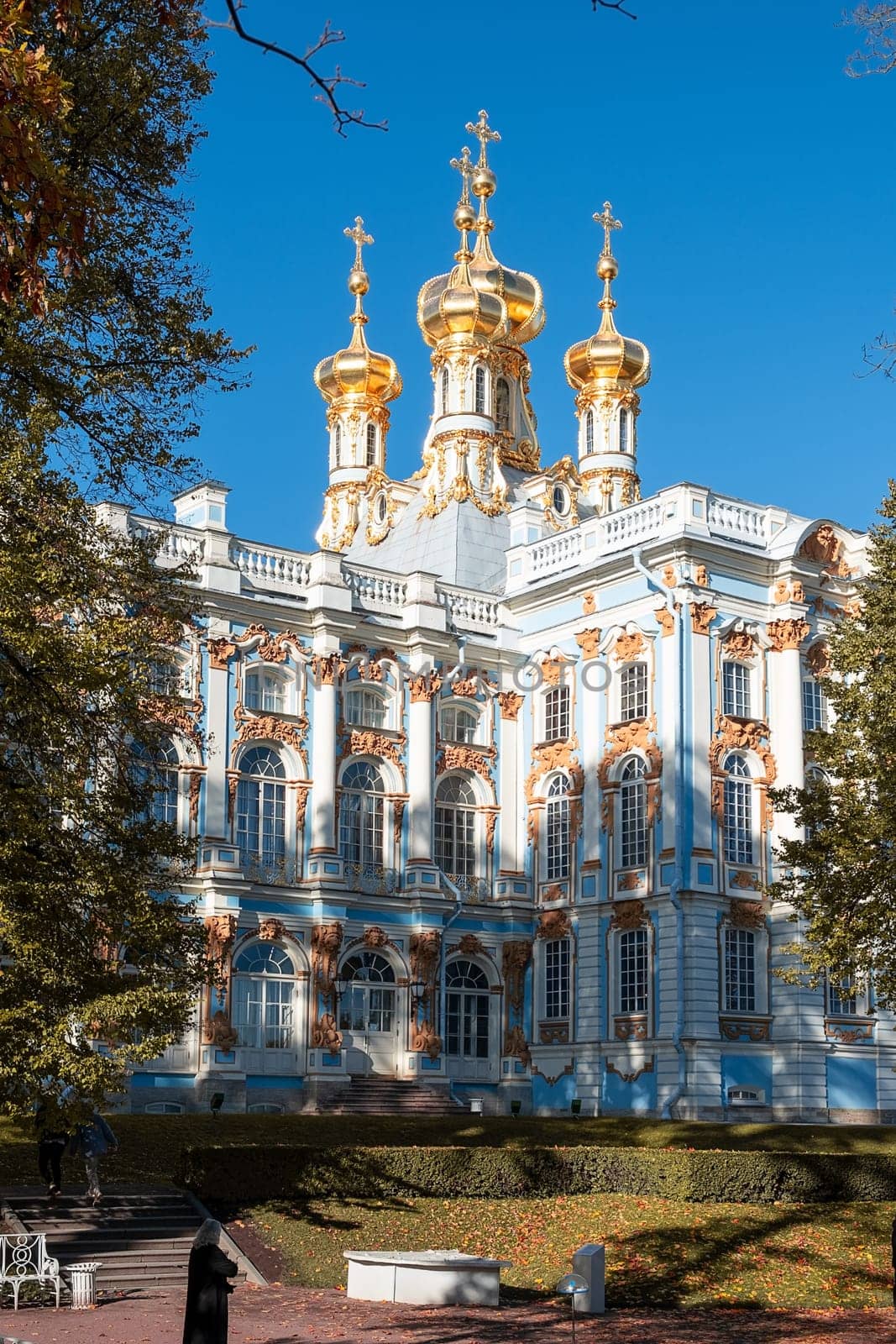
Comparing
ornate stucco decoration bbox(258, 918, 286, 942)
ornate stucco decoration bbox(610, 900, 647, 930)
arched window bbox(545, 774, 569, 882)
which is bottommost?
ornate stucco decoration bbox(258, 918, 286, 942)

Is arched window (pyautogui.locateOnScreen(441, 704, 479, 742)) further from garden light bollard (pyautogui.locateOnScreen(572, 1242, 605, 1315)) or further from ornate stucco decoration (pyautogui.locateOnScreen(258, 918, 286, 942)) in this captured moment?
garden light bollard (pyautogui.locateOnScreen(572, 1242, 605, 1315))

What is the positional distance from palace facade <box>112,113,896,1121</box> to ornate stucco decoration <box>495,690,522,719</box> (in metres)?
0.05

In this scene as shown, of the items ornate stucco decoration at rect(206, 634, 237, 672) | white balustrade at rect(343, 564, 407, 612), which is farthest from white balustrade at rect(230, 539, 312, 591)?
ornate stucco decoration at rect(206, 634, 237, 672)

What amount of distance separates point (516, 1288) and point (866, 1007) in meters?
16.9

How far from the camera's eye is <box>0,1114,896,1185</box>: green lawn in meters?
21.7

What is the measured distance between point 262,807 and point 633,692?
7055 millimetres

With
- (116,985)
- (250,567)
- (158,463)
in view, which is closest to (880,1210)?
(116,985)

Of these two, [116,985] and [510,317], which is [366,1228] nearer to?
[116,985]

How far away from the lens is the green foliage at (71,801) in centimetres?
1470

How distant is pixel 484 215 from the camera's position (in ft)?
153

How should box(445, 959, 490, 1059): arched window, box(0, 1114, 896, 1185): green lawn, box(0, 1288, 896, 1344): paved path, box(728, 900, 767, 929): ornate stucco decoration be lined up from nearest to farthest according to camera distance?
box(0, 1288, 896, 1344): paved path → box(0, 1114, 896, 1185): green lawn → box(728, 900, 767, 929): ornate stucco decoration → box(445, 959, 490, 1059): arched window

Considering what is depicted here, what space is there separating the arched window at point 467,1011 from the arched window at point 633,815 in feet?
13.1

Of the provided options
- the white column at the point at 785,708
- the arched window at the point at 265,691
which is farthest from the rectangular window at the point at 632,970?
the arched window at the point at 265,691

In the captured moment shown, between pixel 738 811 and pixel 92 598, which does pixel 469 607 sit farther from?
pixel 92 598
